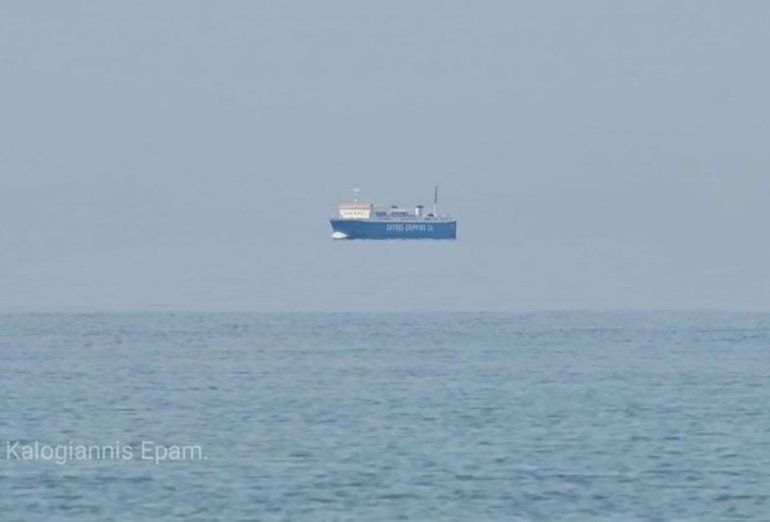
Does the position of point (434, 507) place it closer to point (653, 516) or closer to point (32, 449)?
point (653, 516)

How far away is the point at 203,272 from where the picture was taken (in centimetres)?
13688

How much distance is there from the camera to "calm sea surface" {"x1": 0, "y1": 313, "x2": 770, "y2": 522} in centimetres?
3241

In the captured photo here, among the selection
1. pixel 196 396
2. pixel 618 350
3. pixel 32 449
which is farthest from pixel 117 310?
pixel 32 449

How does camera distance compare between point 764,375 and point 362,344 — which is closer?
point 764,375

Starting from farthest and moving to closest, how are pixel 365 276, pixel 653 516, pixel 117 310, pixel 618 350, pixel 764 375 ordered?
1. pixel 365 276
2. pixel 117 310
3. pixel 618 350
4. pixel 764 375
5. pixel 653 516

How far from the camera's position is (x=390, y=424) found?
135 feet

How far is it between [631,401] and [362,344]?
16703mm

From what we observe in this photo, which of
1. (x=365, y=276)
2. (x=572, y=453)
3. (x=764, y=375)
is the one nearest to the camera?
(x=572, y=453)

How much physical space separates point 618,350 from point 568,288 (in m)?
48.8

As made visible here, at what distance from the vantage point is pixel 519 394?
4631cm

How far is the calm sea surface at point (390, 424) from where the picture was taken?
1276 inches

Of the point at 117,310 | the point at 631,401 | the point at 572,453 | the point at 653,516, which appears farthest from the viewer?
the point at 117,310

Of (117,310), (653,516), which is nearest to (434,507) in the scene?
(653,516)

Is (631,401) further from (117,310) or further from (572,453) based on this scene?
(117,310)
